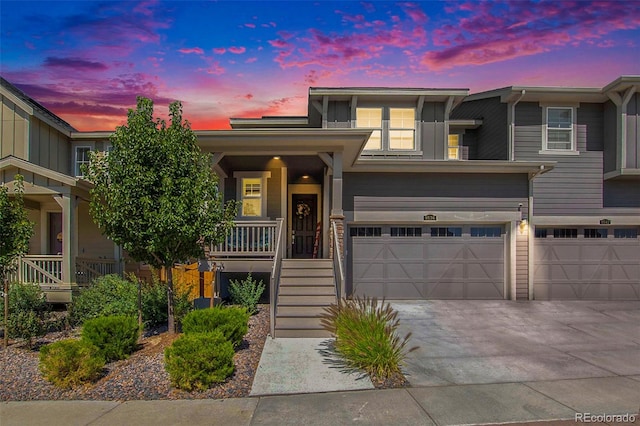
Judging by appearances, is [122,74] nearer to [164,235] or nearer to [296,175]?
[296,175]

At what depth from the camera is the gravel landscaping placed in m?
5.03

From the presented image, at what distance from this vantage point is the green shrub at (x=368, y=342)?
5.55 m

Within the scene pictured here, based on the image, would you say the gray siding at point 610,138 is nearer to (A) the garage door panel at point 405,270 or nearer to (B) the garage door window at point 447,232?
(B) the garage door window at point 447,232

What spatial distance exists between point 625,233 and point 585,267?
5.74ft

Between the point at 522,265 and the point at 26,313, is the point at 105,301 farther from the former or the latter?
the point at 522,265

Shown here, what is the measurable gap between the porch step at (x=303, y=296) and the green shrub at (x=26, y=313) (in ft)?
14.3

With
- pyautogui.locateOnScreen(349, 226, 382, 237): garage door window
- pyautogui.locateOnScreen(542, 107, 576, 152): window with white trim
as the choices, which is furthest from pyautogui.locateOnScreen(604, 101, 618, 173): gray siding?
pyautogui.locateOnScreen(349, 226, 382, 237): garage door window

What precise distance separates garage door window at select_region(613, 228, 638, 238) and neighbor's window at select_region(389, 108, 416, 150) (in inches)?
260

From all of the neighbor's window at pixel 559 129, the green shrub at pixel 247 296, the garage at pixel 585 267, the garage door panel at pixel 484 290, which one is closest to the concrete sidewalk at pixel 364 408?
the green shrub at pixel 247 296

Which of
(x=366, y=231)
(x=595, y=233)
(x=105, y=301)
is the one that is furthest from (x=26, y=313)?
(x=595, y=233)

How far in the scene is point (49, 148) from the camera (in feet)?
43.1

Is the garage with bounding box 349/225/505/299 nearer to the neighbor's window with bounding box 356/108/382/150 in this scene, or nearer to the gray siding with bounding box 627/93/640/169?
the neighbor's window with bounding box 356/108/382/150

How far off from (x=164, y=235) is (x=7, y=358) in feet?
10.5

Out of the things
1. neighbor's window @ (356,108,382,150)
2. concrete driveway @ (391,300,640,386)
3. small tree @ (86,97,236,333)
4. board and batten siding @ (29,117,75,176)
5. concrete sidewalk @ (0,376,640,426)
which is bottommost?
concrete driveway @ (391,300,640,386)
